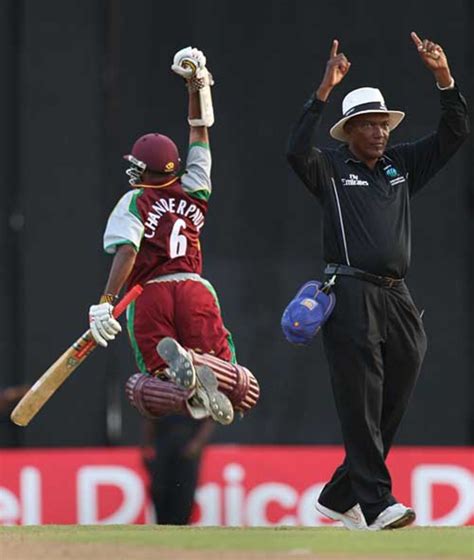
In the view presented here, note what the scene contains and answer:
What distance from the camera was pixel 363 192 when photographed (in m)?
8.44

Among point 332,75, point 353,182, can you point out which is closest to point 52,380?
point 353,182

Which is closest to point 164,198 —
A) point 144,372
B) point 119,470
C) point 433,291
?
point 144,372

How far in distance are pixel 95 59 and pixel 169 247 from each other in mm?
4233

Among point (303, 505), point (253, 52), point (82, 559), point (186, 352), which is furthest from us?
point (253, 52)

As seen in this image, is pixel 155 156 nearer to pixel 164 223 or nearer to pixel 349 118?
pixel 164 223

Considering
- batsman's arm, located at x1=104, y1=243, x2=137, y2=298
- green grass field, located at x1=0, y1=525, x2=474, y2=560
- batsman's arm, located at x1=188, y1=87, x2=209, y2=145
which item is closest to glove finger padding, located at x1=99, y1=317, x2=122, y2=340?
batsman's arm, located at x1=104, y1=243, x2=137, y2=298

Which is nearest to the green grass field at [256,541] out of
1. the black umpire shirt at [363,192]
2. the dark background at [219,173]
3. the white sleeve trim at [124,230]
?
the black umpire shirt at [363,192]

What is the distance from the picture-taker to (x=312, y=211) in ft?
42.8

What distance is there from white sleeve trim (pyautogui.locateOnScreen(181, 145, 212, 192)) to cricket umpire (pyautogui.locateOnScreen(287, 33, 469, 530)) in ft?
2.32

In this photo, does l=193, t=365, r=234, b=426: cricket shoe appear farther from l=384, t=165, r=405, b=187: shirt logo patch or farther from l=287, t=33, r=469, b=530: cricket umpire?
l=384, t=165, r=405, b=187: shirt logo patch

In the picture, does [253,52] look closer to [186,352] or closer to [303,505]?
[303,505]

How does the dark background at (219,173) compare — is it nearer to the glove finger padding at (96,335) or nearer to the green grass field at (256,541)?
the green grass field at (256,541)

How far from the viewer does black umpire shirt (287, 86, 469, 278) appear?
8.34m

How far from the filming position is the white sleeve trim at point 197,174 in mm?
9023
